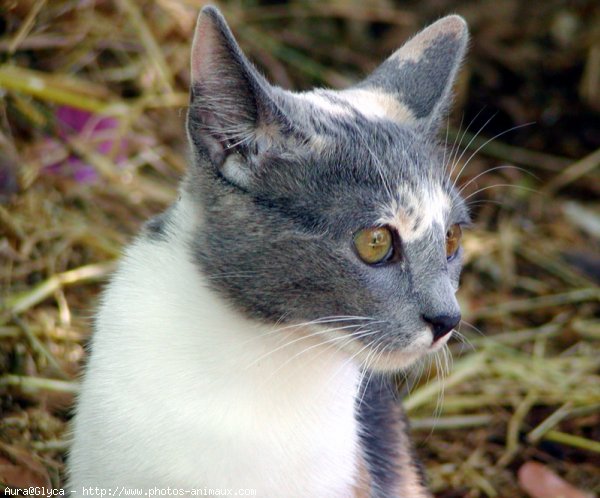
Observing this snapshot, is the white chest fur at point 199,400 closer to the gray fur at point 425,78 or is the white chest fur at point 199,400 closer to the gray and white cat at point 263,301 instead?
the gray and white cat at point 263,301

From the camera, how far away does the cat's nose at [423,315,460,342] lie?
77.1 inches

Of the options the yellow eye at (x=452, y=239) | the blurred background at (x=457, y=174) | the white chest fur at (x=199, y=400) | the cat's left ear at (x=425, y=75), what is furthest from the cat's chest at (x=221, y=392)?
the cat's left ear at (x=425, y=75)

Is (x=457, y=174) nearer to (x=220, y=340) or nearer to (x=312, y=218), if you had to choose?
(x=312, y=218)

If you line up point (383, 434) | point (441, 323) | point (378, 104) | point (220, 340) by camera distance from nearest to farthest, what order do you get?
point (441, 323) → point (220, 340) → point (378, 104) → point (383, 434)

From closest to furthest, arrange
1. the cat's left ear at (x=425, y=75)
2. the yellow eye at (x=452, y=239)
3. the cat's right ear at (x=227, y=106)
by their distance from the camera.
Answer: the cat's right ear at (x=227, y=106) < the yellow eye at (x=452, y=239) < the cat's left ear at (x=425, y=75)

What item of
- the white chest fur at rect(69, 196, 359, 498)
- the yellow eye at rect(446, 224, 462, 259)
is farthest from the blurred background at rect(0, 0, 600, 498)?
the white chest fur at rect(69, 196, 359, 498)

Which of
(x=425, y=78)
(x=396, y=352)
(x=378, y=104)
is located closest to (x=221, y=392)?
(x=396, y=352)

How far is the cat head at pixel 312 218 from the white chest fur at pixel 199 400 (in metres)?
0.09

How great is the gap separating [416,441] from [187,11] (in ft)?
7.03

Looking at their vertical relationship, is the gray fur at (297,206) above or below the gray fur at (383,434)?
above

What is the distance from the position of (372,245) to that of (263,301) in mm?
270

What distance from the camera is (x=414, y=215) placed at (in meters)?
2.05

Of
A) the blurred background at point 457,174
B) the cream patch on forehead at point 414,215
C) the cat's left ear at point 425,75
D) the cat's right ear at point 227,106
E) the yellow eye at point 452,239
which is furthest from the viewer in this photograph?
the blurred background at point 457,174

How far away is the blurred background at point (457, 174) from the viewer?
2.96 m
